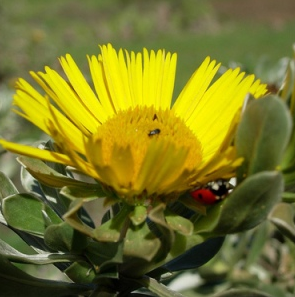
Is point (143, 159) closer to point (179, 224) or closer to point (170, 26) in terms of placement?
point (179, 224)

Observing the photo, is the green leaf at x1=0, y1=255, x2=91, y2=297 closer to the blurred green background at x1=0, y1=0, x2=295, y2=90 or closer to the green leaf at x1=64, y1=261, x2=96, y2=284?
the green leaf at x1=64, y1=261, x2=96, y2=284

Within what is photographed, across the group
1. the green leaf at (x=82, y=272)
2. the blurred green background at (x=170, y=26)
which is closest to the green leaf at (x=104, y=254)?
the green leaf at (x=82, y=272)

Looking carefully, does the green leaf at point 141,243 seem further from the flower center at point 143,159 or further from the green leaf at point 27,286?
→ the green leaf at point 27,286

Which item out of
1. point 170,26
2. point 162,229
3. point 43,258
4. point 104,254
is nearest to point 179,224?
point 162,229

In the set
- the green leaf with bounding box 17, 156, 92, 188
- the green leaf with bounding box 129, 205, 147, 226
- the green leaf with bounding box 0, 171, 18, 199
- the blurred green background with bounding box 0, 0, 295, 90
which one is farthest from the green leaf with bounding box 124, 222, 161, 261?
the blurred green background with bounding box 0, 0, 295, 90

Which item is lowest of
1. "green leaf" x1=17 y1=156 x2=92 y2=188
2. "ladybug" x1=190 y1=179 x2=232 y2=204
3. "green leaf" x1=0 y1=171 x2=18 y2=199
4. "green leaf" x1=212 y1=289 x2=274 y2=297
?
"green leaf" x1=212 y1=289 x2=274 y2=297

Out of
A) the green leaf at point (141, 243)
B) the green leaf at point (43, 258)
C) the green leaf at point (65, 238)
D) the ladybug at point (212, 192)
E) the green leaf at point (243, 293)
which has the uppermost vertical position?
the ladybug at point (212, 192)
